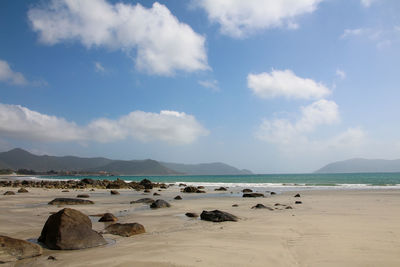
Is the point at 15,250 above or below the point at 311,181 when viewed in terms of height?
above

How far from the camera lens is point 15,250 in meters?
4.52

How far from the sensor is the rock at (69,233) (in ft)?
17.0

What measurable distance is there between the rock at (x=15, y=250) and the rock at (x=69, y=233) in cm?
44

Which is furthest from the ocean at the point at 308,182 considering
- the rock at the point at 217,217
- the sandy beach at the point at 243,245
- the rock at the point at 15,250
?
the rock at the point at 15,250

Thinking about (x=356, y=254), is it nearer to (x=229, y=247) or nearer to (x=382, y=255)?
(x=382, y=255)

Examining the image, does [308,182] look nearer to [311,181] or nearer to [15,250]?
[311,181]

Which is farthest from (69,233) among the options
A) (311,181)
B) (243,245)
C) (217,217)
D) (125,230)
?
(311,181)

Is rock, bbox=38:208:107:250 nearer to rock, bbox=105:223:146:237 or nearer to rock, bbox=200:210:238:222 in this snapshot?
rock, bbox=105:223:146:237

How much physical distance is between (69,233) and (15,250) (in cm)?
94

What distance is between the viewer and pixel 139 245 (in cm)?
535

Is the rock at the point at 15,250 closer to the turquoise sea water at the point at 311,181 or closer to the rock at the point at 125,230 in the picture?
the rock at the point at 125,230

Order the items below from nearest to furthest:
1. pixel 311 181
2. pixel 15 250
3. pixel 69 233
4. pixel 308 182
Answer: pixel 15 250, pixel 69 233, pixel 308 182, pixel 311 181

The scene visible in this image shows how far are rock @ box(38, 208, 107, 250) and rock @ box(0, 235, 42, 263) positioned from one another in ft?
1.44

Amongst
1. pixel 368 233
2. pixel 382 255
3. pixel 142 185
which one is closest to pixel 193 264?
pixel 382 255
